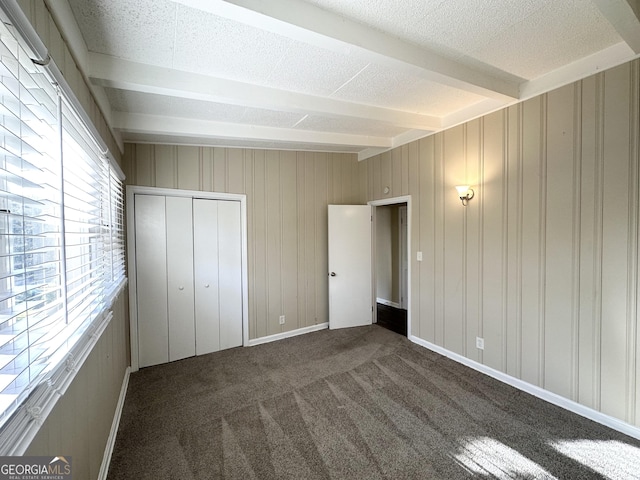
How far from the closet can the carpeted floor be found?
0.40 meters

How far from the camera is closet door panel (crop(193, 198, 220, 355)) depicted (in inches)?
140

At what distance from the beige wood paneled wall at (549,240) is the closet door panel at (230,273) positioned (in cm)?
248

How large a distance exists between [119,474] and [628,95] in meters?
4.27

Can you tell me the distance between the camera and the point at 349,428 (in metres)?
2.18

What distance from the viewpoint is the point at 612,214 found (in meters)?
2.16

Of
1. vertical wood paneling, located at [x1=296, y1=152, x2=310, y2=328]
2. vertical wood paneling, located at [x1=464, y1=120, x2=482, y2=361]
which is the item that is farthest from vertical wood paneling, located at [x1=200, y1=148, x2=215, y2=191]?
vertical wood paneling, located at [x1=464, y1=120, x2=482, y2=361]

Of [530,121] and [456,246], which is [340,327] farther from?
[530,121]

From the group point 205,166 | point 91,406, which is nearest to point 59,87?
point 91,406

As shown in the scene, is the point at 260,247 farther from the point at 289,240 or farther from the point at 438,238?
the point at 438,238

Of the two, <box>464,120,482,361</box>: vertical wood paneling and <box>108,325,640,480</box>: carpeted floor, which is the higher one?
<box>464,120,482,361</box>: vertical wood paneling

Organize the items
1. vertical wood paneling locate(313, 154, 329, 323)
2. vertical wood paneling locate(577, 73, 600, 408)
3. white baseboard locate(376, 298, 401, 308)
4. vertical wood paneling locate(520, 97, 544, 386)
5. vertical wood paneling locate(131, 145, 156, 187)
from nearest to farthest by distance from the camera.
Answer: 1. vertical wood paneling locate(577, 73, 600, 408)
2. vertical wood paneling locate(520, 97, 544, 386)
3. vertical wood paneling locate(131, 145, 156, 187)
4. vertical wood paneling locate(313, 154, 329, 323)
5. white baseboard locate(376, 298, 401, 308)

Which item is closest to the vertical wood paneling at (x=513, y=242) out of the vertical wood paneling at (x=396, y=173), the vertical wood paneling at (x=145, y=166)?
the vertical wood paneling at (x=396, y=173)

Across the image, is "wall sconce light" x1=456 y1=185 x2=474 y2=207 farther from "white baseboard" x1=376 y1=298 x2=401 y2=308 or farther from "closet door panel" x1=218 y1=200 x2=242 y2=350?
"white baseboard" x1=376 y1=298 x2=401 y2=308

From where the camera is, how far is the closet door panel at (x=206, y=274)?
3547 mm
